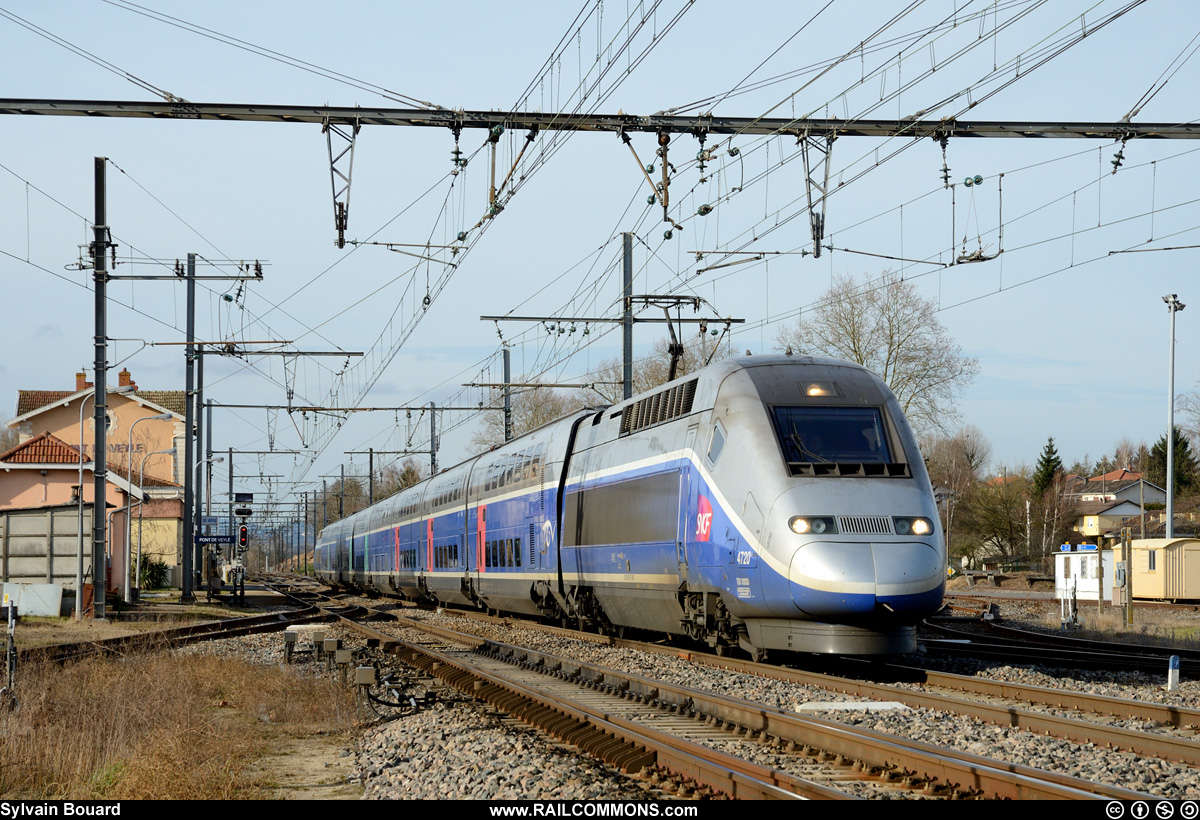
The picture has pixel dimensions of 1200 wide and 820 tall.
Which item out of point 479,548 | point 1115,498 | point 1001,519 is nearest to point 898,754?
point 479,548

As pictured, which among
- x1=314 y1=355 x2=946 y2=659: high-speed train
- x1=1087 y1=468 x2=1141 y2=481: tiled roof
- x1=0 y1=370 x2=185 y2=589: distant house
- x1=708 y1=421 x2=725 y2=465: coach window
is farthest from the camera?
x1=1087 y1=468 x2=1141 y2=481: tiled roof

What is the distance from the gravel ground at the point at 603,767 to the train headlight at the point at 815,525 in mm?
1722

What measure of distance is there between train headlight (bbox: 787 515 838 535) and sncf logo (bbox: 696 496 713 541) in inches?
72.4

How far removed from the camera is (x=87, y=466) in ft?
141

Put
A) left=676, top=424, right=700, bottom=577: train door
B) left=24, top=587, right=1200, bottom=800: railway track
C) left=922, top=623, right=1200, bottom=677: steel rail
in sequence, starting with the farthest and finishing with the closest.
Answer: left=922, top=623, right=1200, bottom=677: steel rail → left=676, top=424, right=700, bottom=577: train door → left=24, top=587, right=1200, bottom=800: railway track

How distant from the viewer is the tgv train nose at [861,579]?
13.1 meters

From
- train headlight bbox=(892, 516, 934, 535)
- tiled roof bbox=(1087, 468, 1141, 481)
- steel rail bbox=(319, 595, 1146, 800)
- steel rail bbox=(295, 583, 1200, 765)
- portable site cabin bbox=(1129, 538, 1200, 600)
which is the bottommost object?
portable site cabin bbox=(1129, 538, 1200, 600)

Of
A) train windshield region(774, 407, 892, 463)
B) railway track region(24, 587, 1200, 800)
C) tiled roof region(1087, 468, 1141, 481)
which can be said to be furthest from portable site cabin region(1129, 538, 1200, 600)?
tiled roof region(1087, 468, 1141, 481)

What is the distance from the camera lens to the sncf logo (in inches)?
599

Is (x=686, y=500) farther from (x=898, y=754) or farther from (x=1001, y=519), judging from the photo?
(x=1001, y=519)

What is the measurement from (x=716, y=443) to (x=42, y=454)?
3904 centimetres

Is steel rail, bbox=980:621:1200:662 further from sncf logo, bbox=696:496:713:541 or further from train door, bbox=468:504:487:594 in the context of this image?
train door, bbox=468:504:487:594
